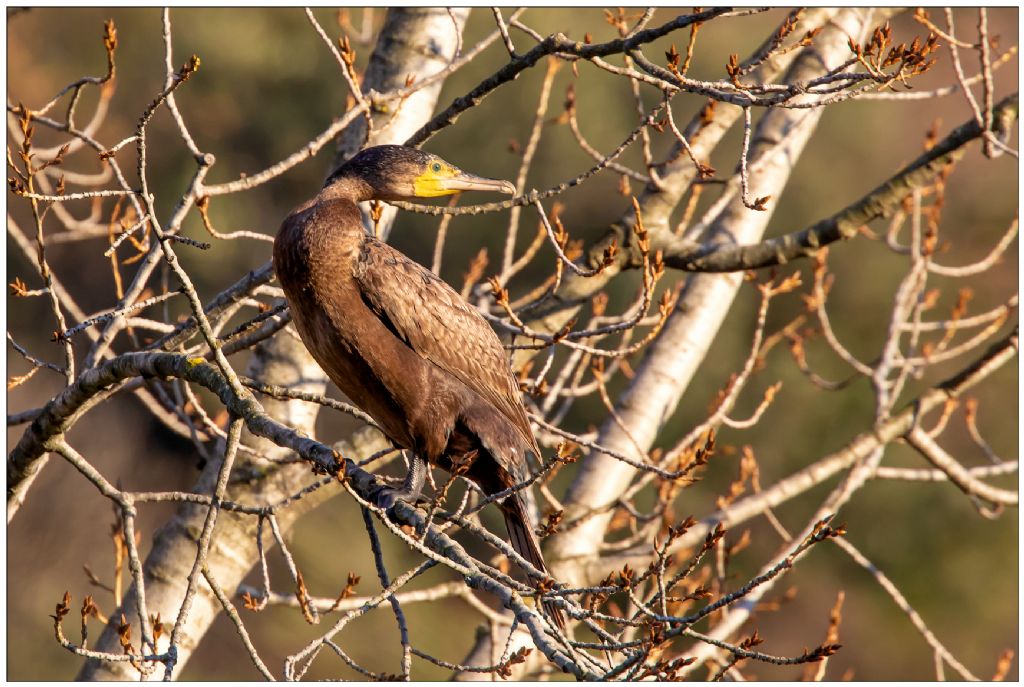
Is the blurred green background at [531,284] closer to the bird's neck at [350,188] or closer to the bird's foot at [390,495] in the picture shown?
the bird's neck at [350,188]

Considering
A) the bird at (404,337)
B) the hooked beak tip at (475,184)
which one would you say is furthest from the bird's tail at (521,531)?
the hooked beak tip at (475,184)

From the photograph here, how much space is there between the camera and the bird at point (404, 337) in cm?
315

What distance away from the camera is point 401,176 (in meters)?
3.50

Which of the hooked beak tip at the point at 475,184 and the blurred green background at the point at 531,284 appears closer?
the hooked beak tip at the point at 475,184

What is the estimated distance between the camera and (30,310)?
13547mm

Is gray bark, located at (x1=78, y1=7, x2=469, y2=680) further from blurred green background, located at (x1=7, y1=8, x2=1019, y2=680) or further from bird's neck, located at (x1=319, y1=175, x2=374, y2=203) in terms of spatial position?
blurred green background, located at (x1=7, y1=8, x2=1019, y2=680)

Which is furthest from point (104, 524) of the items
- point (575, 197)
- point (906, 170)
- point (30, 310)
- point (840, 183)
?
point (906, 170)

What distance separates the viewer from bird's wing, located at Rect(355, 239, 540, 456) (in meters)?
3.26

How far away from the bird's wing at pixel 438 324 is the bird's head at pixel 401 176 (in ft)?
0.78

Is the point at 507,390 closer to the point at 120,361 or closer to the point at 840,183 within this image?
the point at 120,361

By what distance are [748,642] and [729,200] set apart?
2.81 metres

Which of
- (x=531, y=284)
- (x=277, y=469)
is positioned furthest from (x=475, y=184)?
(x=531, y=284)

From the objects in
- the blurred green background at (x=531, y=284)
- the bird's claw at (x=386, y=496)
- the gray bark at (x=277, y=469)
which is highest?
the blurred green background at (x=531, y=284)

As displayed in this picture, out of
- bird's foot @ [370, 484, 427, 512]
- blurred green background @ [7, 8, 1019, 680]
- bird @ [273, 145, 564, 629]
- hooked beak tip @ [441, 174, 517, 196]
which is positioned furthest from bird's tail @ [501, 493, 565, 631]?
blurred green background @ [7, 8, 1019, 680]
